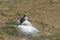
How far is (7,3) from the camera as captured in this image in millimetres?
11578

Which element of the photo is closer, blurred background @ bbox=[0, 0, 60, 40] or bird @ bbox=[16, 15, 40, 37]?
bird @ bbox=[16, 15, 40, 37]

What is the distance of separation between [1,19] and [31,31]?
1.63 m

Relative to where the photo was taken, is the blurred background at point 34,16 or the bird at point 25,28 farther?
the blurred background at point 34,16

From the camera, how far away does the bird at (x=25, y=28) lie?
8.52 metres

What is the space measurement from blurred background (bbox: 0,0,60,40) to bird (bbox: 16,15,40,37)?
154mm

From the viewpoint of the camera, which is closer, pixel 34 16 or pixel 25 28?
pixel 25 28

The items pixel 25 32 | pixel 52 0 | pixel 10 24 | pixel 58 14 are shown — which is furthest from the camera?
pixel 52 0

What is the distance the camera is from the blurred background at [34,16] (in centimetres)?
864

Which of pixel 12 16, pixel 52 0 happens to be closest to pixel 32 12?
pixel 12 16

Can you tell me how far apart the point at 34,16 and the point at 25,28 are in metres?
1.73

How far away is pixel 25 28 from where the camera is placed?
863 centimetres

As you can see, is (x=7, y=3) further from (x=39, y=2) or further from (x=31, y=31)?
(x=31, y=31)

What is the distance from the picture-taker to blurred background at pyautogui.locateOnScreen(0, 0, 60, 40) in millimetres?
8641

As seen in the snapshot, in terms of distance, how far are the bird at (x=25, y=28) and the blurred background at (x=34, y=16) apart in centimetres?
15
